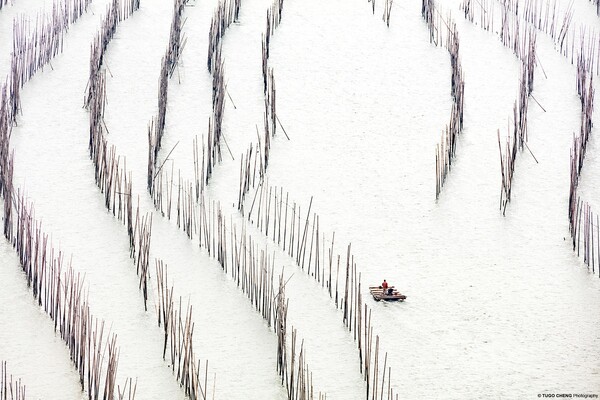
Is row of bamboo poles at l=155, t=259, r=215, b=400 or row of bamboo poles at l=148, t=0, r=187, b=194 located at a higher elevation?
row of bamboo poles at l=148, t=0, r=187, b=194

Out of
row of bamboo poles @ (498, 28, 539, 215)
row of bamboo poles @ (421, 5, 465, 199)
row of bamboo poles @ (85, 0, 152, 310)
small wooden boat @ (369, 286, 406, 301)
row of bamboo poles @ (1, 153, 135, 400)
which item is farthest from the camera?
row of bamboo poles @ (421, 5, 465, 199)

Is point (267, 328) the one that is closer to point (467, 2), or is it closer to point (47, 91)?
point (47, 91)

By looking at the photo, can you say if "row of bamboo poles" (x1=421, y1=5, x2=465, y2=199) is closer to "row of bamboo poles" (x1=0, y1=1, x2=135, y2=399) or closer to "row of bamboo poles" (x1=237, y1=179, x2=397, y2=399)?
"row of bamboo poles" (x1=237, y1=179, x2=397, y2=399)

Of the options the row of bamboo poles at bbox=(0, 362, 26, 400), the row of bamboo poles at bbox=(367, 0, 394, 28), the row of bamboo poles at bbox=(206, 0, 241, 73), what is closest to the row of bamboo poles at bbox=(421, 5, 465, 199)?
the row of bamboo poles at bbox=(367, 0, 394, 28)

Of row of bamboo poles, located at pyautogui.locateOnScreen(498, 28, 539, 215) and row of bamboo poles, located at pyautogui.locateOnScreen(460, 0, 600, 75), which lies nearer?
row of bamboo poles, located at pyautogui.locateOnScreen(498, 28, 539, 215)

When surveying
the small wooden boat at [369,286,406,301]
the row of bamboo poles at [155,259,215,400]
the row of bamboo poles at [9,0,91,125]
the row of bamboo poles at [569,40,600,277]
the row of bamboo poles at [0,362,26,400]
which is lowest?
the row of bamboo poles at [0,362,26,400]

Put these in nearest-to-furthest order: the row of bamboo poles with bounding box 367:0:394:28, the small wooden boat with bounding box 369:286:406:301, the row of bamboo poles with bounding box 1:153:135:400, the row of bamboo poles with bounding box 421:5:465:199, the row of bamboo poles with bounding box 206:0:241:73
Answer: the row of bamboo poles with bounding box 1:153:135:400, the small wooden boat with bounding box 369:286:406:301, the row of bamboo poles with bounding box 421:5:465:199, the row of bamboo poles with bounding box 206:0:241:73, the row of bamboo poles with bounding box 367:0:394:28

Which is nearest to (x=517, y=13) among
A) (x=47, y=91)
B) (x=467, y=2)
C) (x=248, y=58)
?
(x=467, y=2)

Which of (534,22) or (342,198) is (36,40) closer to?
(342,198)
